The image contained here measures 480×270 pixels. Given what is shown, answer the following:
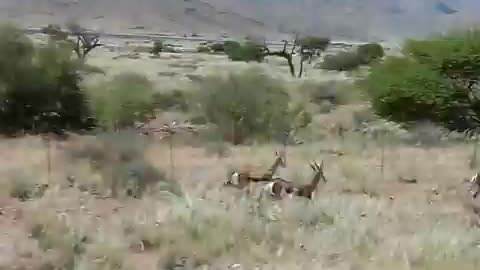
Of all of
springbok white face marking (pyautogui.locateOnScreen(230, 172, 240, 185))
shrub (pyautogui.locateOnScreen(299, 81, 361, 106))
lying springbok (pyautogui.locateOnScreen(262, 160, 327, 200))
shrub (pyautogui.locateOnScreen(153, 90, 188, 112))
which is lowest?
shrub (pyautogui.locateOnScreen(153, 90, 188, 112))

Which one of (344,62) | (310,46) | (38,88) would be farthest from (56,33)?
(38,88)

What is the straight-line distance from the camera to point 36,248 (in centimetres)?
916

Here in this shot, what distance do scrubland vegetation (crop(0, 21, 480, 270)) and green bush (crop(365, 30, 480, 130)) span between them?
52 millimetres

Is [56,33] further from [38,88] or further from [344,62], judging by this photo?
[38,88]

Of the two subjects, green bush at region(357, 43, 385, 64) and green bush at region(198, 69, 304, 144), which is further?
green bush at region(357, 43, 385, 64)

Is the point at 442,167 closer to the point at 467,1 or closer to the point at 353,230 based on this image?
the point at 353,230

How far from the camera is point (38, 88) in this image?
26297 millimetres

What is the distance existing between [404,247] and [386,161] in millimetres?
10284

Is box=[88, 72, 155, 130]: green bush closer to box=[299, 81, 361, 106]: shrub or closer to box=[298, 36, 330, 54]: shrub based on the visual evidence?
box=[299, 81, 361, 106]: shrub

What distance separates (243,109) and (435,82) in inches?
263

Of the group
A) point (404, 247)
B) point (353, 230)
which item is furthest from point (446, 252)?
point (353, 230)

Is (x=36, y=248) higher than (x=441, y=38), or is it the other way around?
(x=441, y=38)

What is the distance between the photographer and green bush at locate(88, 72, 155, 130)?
87.3 ft

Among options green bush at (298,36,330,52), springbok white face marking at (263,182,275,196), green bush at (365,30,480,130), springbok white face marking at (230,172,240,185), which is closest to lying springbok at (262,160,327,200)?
springbok white face marking at (263,182,275,196)
